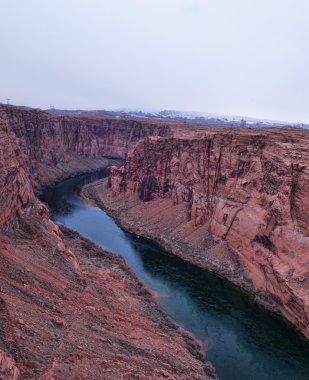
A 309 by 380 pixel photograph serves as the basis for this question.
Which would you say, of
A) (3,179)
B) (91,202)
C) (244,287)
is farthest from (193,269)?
(91,202)

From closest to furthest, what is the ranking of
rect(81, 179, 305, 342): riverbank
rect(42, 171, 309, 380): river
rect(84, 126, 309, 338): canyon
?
1. rect(42, 171, 309, 380): river
2. rect(84, 126, 309, 338): canyon
3. rect(81, 179, 305, 342): riverbank

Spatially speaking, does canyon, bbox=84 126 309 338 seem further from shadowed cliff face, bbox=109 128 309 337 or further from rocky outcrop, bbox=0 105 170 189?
rocky outcrop, bbox=0 105 170 189

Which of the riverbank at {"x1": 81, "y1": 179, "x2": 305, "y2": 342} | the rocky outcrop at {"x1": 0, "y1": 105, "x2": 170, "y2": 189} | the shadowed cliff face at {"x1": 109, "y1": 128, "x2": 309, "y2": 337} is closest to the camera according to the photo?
the shadowed cliff face at {"x1": 109, "y1": 128, "x2": 309, "y2": 337}

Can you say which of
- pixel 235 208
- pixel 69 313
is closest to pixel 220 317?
pixel 69 313

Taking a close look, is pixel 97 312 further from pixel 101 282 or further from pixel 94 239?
pixel 94 239

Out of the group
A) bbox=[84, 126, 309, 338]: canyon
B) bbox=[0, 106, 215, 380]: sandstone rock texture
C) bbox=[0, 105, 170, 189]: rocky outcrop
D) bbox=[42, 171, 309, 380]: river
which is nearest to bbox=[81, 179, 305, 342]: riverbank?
bbox=[84, 126, 309, 338]: canyon

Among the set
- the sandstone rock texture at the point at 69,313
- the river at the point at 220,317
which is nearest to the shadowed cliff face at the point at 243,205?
the river at the point at 220,317
